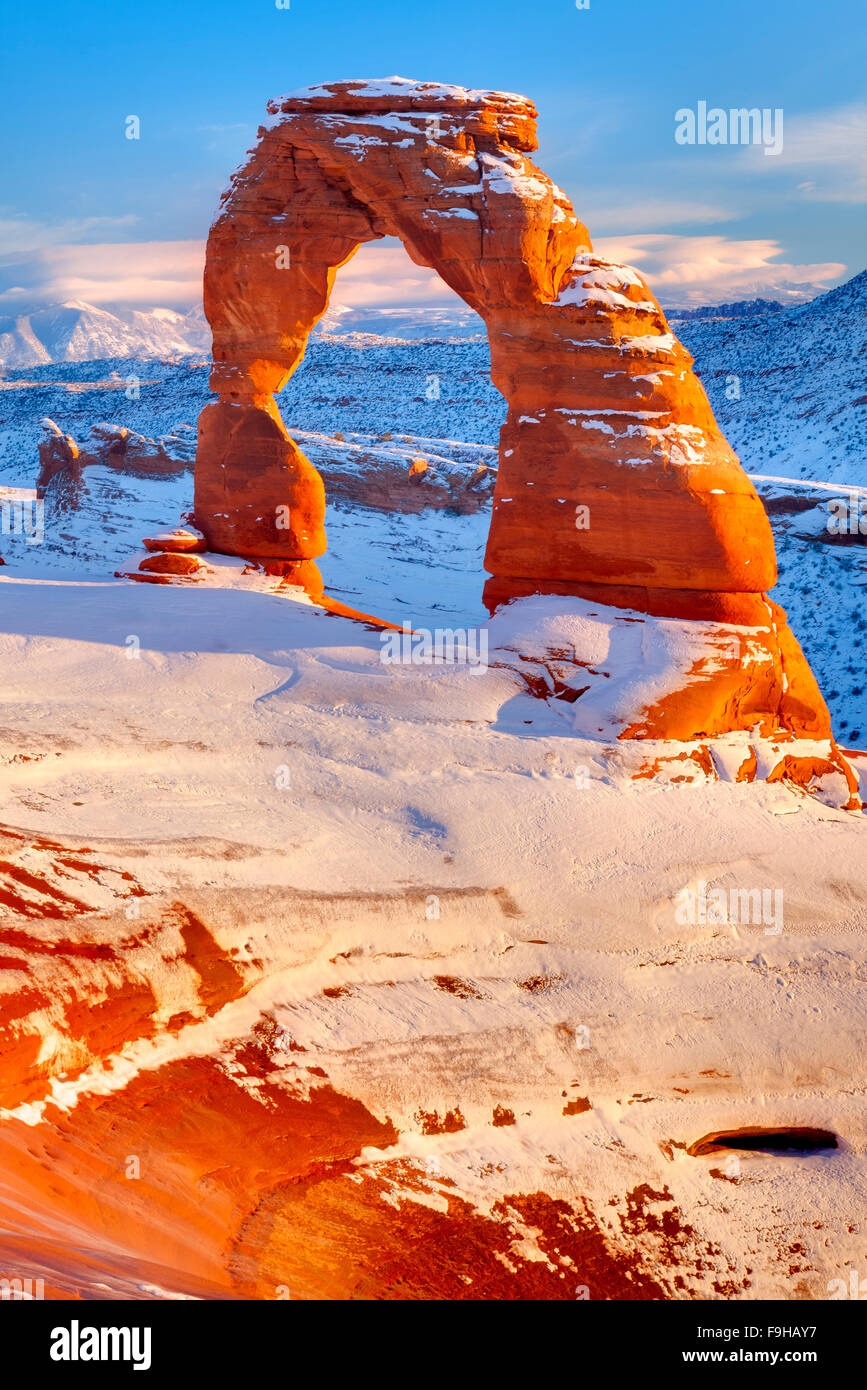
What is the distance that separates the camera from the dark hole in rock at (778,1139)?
26.3 feet

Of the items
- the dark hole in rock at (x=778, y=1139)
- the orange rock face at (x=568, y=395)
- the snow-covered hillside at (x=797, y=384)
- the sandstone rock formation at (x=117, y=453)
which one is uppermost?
the snow-covered hillside at (x=797, y=384)

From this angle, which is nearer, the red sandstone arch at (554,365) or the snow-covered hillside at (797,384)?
the red sandstone arch at (554,365)

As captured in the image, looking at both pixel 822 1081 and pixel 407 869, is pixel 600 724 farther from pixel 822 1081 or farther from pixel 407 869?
pixel 822 1081

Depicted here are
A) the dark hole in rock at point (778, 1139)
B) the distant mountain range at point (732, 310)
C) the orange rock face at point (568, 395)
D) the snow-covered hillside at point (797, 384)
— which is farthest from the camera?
the distant mountain range at point (732, 310)

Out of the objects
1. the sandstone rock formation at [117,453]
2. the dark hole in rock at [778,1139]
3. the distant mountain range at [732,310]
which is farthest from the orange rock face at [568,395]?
the distant mountain range at [732,310]

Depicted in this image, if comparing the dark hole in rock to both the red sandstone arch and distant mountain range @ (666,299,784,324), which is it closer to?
the red sandstone arch

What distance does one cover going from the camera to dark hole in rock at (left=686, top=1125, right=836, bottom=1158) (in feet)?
26.3

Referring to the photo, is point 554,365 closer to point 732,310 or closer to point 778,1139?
point 778,1139

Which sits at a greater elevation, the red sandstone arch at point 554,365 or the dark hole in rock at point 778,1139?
the red sandstone arch at point 554,365

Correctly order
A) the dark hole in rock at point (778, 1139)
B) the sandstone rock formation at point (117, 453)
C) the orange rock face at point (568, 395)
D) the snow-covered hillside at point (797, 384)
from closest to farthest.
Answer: the dark hole in rock at point (778, 1139) < the orange rock face at point (568, 395) < the sandstone rock formation at point (117, 453) < the snow-covered hillside at point (797, 384)

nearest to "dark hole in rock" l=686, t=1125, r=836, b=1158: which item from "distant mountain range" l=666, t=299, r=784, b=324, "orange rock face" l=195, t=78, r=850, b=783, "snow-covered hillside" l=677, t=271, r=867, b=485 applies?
"orange rock face" l=195, t=78, r=850, b=783

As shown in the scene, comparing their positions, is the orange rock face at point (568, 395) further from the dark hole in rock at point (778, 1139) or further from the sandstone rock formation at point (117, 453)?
the sandstone rock formation at point (117, 453)

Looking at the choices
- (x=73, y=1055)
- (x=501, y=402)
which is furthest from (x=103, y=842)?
(x=501, y=402)

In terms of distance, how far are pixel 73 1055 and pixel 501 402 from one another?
200 feet
